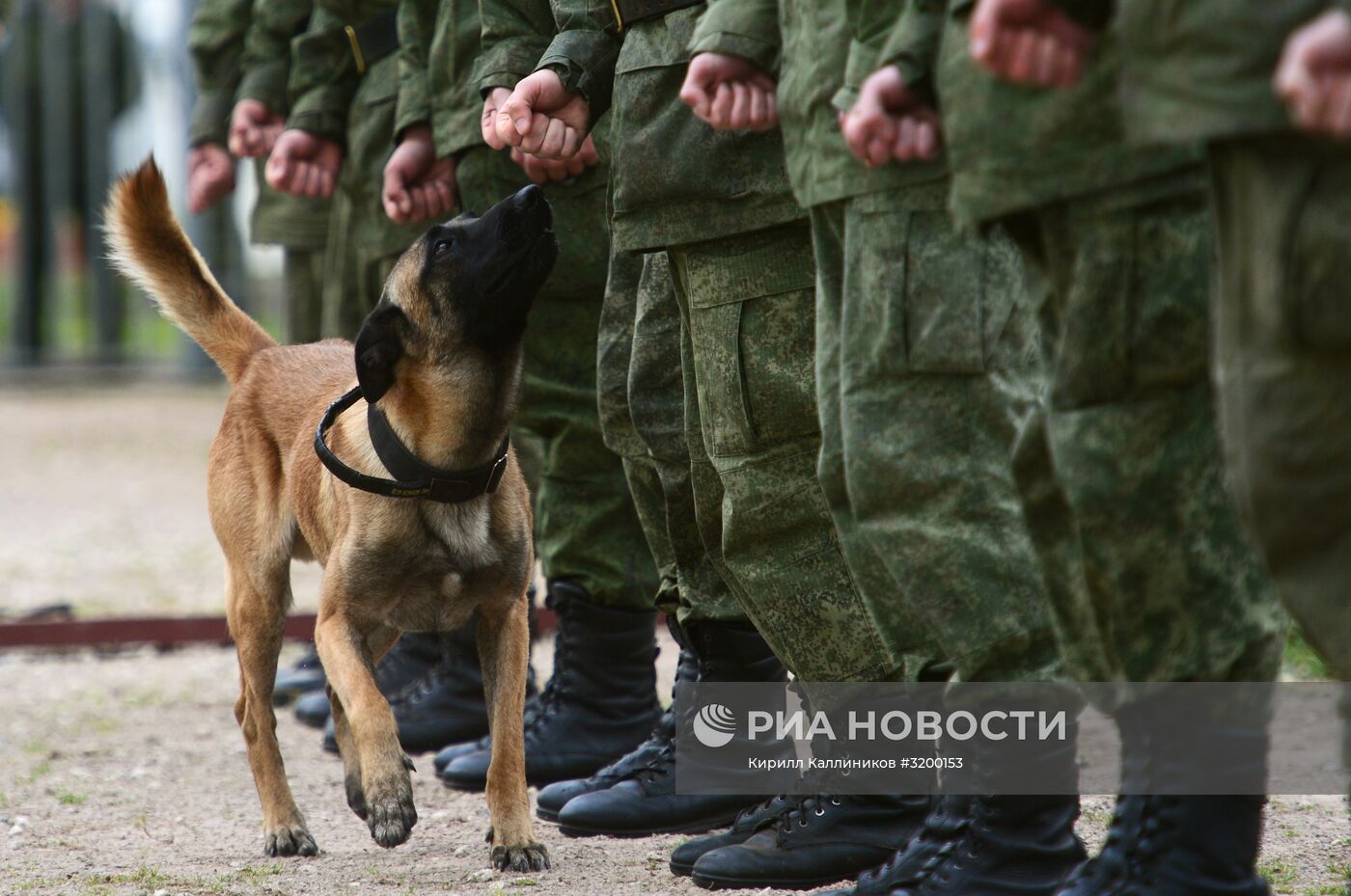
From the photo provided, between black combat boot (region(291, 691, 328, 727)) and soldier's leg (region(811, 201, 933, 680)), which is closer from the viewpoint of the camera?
soldier's leg (region(811, 201, 933, 680))

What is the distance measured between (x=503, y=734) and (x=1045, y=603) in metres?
1.59

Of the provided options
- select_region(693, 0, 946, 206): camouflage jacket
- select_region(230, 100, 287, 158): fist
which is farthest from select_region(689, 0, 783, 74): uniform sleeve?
select_region(230, 100, 287, 158): fist

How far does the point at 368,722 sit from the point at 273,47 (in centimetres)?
300

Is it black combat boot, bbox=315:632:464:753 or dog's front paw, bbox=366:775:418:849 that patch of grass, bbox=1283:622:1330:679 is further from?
dog's front paw, bbox=366:775:418:849

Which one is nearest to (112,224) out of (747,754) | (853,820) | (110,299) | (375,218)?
(375,218)

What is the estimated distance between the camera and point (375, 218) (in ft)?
16.4

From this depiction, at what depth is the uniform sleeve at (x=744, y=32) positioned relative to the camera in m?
A: 2.70

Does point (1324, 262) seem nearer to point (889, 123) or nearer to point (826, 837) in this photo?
point (889, 123)

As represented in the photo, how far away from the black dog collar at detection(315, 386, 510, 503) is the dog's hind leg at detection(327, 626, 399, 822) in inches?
16.3

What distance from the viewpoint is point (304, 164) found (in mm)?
5172

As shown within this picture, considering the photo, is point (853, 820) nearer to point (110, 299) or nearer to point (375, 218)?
point (375, 218)

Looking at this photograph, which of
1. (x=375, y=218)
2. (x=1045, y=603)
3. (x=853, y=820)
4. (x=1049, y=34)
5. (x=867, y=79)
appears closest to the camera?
(x=1049, y=34)

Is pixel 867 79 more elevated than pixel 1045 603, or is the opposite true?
pixel 867 79

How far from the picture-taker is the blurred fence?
53.6 feet
